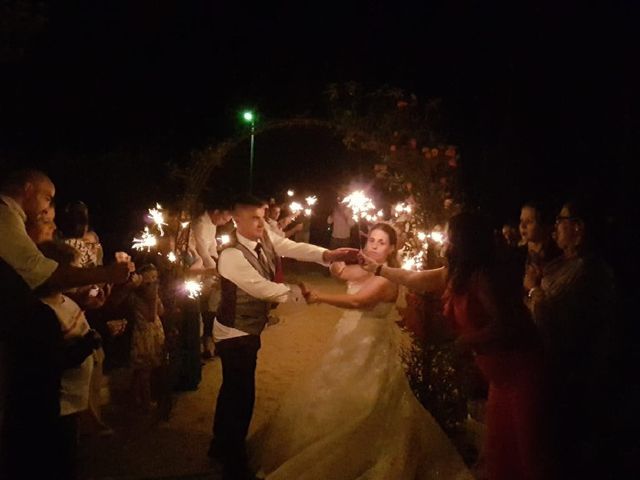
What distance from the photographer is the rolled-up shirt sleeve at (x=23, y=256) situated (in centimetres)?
377

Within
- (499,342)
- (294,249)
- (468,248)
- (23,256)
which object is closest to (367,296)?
(294,249)

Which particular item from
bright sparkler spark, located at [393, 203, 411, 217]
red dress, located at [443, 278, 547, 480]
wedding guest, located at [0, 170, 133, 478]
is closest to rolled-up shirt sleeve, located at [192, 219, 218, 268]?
bright sparkler spark, located at [393, 203, 411, 217]

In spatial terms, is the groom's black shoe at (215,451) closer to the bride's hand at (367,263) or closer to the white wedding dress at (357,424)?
the white wedding dress at (357,424)

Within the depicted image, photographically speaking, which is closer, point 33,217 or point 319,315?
point 33,217

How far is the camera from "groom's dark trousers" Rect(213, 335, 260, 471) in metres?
5.20

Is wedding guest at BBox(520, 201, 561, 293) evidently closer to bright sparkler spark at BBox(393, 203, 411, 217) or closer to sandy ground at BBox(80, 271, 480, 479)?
bright sparkler spark at BBox(393, 203, 411, 217)

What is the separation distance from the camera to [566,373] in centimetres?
473

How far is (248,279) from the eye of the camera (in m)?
5.07

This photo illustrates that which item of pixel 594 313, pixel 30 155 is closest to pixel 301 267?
pixel 30 155

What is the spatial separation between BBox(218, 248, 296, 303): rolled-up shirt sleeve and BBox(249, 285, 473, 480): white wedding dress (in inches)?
26.1

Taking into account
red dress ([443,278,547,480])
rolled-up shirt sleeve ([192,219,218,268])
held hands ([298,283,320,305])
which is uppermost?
rolled-up shirt sleeve ([192,219,218,268])

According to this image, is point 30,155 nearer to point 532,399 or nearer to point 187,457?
point 187,457

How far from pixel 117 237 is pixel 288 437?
18.6ft

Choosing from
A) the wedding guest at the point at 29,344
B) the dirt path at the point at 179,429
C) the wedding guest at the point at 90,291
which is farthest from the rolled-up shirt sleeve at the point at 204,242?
the wedding guest at the point at 29,344
